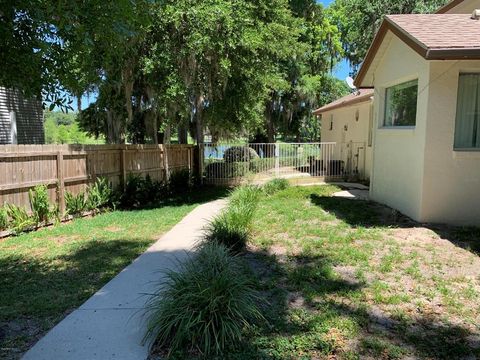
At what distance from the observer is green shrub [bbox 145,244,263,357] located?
3.66 meters

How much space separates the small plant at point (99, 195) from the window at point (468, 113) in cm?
843

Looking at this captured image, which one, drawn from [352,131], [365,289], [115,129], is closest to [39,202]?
[365,289]

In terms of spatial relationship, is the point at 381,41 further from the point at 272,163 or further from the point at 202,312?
the point at 202,312

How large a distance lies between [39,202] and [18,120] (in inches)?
362

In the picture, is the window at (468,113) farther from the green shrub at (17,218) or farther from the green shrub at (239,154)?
the green shrub at (239,154)

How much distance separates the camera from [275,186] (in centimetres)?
1412

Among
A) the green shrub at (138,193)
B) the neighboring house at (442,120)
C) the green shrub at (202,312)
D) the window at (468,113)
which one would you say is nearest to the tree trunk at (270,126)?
the green shrub at (138,193)

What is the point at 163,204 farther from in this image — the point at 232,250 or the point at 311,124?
the point at 311,124

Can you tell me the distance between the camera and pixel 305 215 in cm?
938

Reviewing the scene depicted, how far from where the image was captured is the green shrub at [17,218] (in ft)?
27.6

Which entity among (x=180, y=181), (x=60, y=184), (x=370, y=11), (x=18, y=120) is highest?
(x=370, y=11)


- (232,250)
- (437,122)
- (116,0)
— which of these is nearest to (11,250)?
(232,250)

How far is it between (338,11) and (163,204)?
2677 cm

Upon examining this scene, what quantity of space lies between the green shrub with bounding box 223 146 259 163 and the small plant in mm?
7464
